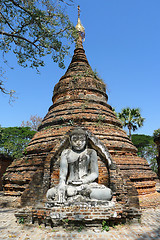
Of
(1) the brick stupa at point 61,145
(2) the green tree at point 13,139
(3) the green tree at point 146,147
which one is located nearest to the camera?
(1) the brick stupa at point 61,145

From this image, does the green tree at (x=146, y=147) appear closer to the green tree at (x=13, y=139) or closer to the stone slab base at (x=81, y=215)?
the green tree at (x=13, y=139)

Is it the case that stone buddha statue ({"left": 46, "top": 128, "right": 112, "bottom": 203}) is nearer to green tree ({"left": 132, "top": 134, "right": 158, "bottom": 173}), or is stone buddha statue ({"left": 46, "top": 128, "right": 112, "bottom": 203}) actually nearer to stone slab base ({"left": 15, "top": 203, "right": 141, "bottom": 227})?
stone slab base ({"left": 15, "top": 203, "right": 141, "bottom": 227})

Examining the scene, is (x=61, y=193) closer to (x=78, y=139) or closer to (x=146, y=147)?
(x=78, y=139)

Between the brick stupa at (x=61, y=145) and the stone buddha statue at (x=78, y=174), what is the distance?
1.45 feet

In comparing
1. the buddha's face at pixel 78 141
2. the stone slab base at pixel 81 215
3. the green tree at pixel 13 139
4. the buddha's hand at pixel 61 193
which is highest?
the green tree at pixel 13 139

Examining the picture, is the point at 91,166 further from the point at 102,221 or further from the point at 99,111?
the point at 99,111

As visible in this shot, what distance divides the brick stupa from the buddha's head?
362 millimetres

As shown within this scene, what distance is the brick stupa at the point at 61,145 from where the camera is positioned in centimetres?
513

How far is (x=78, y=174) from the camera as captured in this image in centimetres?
474

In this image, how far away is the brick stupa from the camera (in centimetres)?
513

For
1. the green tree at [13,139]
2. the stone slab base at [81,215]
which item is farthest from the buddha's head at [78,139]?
the green tree at [13,139]

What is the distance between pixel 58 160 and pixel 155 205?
13.1 feet

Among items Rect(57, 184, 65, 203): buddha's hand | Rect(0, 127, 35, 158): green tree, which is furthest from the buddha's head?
Rect(0, 127, 35, 158): green tree

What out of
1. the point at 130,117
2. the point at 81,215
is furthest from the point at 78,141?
the point at 130,117
